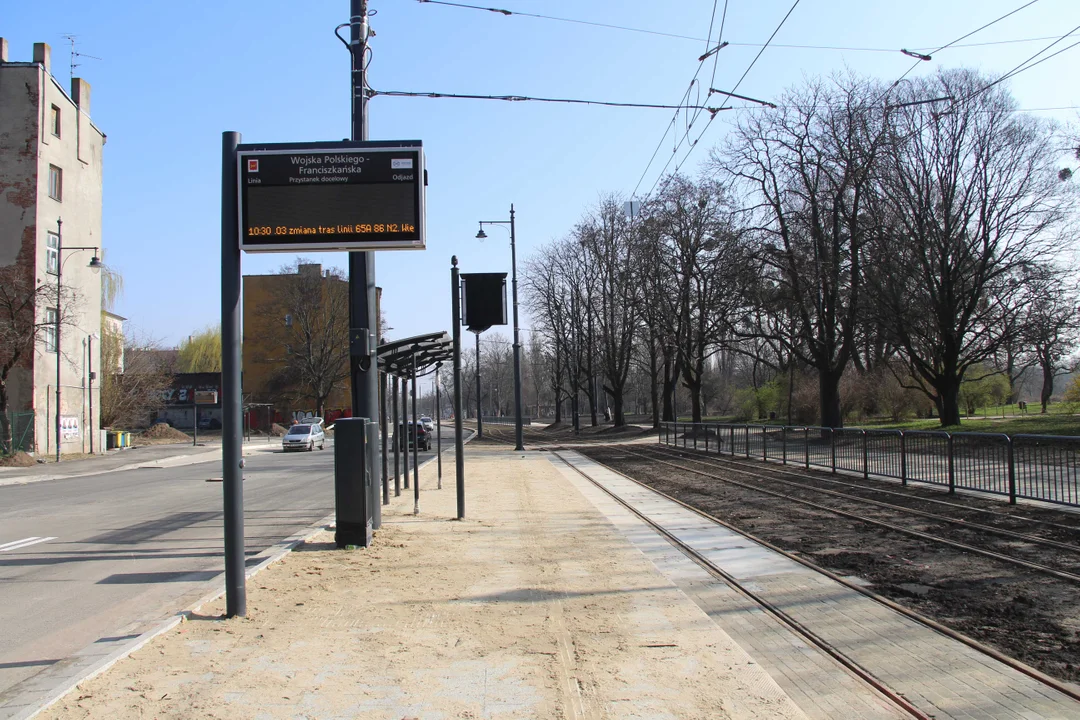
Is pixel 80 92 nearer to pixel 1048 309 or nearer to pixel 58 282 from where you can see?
pixel 58 282

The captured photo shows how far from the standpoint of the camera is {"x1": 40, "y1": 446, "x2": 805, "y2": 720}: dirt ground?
4543 mm

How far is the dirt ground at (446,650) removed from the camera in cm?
454

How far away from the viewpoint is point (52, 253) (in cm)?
3431

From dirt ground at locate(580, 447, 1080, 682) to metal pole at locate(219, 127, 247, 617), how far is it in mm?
5614

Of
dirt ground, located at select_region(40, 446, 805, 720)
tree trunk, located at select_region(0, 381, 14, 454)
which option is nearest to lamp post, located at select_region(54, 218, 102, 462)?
tree trunk, located at select_region(0, 381, 14, 454)

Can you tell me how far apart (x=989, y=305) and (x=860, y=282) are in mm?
5652

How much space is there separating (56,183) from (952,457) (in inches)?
1416

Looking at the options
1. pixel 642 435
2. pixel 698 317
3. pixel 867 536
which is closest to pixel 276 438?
pixel 642 435

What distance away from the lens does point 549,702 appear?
15.0 ft

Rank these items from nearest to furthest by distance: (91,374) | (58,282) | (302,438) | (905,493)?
(905,493)
(58,282)
(91,374)
(302,438)

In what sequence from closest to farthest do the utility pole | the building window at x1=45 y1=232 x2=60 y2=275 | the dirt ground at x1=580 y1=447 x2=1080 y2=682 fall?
1. the dirt ground at x1=580 y1=447 x2=1080 y2=682
2. the utility pole
3. the building window at x1=45 y1=232 x2=60 y2=275

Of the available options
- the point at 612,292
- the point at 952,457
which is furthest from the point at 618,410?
the point at 952,457

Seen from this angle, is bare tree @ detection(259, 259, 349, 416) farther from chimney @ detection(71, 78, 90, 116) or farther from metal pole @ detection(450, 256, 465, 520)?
metal pole @ detection(450, 256, 465, 520)

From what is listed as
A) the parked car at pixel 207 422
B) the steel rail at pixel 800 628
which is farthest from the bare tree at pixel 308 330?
the steel rail at pixel 800 628
